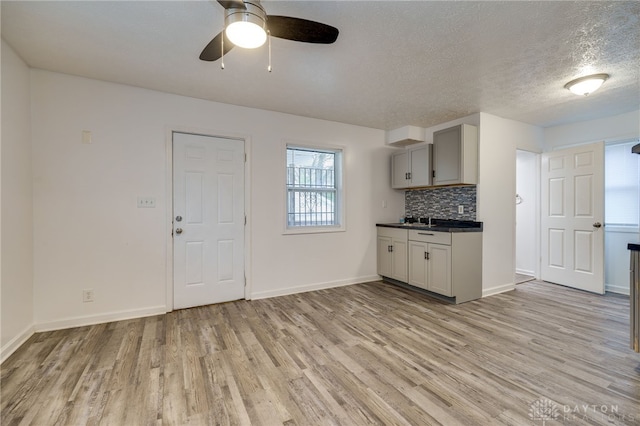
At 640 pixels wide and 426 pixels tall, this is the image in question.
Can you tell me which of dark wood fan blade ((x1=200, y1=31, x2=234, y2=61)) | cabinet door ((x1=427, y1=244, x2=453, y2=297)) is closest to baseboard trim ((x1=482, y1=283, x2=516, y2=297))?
cabinet door ((x1=427, y1=244, x2=453, y2=297))

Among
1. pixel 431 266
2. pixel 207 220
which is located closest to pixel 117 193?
pixel 207 220

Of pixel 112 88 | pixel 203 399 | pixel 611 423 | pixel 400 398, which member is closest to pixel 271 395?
pixel 203 399

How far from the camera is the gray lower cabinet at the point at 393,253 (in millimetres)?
4051

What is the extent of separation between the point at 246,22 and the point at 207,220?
2.35 m

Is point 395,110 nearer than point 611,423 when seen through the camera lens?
No

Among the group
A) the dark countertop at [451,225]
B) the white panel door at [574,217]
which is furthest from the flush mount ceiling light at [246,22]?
the white panel door at [574,217]

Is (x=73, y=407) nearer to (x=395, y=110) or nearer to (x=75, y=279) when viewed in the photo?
(x=75, y=279)

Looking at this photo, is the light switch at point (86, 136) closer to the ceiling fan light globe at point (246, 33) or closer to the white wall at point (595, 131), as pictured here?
the ceiling fan light globe at point (246, 33)

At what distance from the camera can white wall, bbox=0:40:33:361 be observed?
7.18 ft

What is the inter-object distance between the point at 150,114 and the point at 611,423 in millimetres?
4343

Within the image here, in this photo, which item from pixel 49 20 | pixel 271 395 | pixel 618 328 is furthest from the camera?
pixel 618 328

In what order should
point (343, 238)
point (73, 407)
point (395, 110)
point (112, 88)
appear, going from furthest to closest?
point (343, 238)
point (395, 110)
point (112, 88)
point (73, 407)

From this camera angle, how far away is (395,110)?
12.1ft

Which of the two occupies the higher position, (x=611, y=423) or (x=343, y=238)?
(x=343, y=238)
